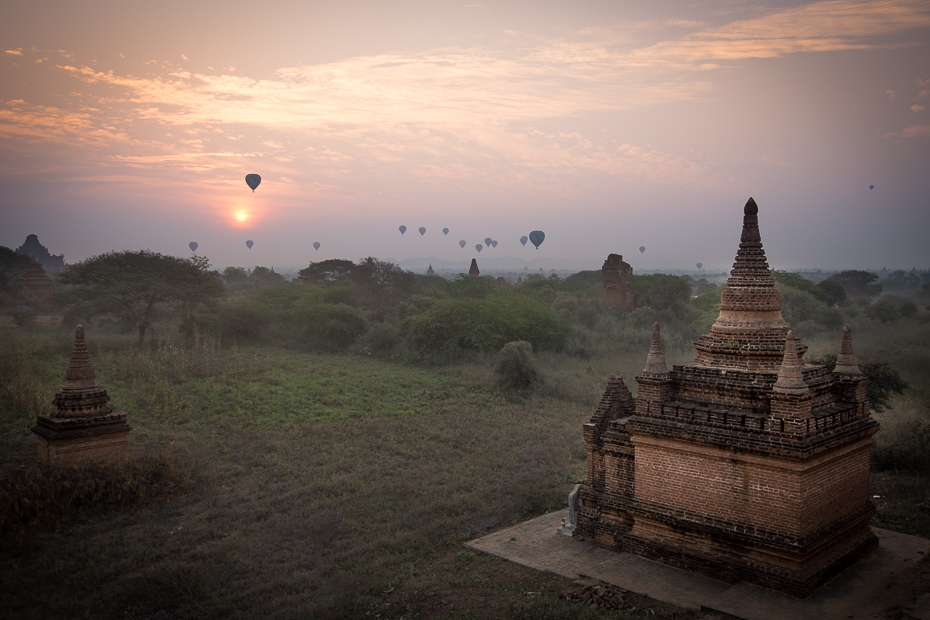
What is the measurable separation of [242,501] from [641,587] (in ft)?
30.6

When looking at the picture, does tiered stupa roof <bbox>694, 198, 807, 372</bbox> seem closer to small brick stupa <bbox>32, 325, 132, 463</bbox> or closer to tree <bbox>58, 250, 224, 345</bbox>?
small brick stupa <bbox>32, 325, 132, 463</bbox>

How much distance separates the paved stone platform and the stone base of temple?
9132mm

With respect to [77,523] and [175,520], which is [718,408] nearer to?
[175,520]

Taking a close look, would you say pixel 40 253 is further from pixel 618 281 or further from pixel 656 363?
pixel 656 363

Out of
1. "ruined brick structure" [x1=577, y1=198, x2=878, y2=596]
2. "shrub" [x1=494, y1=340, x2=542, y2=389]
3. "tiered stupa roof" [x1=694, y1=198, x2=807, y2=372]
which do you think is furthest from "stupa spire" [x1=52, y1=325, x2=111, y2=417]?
"shrub" [x1=494, y1=340, x2=542, y2=389]

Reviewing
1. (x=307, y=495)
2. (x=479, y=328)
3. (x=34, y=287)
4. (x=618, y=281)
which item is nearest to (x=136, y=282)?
(x=34, y=287)

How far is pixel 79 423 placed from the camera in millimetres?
14461

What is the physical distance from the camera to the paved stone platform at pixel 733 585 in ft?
29.8

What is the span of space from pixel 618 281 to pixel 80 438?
148 feet

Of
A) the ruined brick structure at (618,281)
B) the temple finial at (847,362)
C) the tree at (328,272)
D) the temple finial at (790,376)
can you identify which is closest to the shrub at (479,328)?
the ruined brick structure at (618,281)

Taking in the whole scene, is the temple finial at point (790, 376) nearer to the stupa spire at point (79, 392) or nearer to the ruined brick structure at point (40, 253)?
the stupa spire at point (79, 392)

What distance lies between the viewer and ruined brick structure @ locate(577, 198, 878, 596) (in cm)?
943

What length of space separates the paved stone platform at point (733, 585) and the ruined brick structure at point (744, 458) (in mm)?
235

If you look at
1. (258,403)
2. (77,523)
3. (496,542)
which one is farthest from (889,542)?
(258,403)
